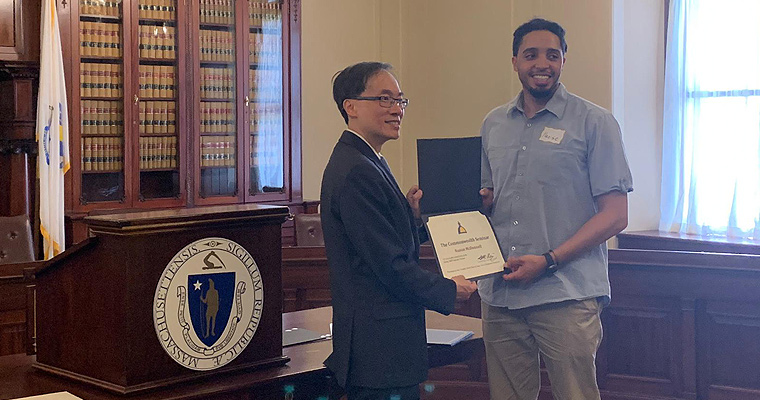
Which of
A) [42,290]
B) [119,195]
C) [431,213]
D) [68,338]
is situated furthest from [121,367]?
[119,195]

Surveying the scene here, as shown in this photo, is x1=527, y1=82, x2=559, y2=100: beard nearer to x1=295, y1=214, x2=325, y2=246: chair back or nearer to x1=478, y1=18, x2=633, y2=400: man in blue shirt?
x1=478, y1=18, x2=633, y2=400: man in blue shirt

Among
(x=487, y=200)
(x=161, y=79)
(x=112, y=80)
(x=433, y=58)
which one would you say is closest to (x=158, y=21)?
(x=161, y=79)

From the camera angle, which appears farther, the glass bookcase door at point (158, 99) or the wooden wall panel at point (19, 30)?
the glass bookcase door at point (158, 99)

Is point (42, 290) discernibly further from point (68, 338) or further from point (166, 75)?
point (166, 75)

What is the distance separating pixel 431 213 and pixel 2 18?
4029mm

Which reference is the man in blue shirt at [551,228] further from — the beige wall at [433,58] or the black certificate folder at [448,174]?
the beige wall at [433,58]

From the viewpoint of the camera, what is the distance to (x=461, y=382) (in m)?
4.54

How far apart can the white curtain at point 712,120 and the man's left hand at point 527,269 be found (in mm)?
3663

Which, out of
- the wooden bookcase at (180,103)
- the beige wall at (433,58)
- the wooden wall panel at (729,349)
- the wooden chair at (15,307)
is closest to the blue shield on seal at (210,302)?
the wooden chair at (15,307)

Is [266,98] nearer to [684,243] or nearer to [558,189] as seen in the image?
[684,243]

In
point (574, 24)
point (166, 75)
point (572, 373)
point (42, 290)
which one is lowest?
point (572, 373)

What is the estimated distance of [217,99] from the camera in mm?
6242

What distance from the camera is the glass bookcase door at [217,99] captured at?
20.3 ft

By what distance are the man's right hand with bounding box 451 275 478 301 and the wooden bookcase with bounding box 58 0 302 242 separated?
3.74 m
